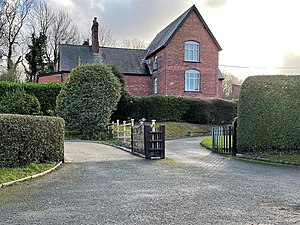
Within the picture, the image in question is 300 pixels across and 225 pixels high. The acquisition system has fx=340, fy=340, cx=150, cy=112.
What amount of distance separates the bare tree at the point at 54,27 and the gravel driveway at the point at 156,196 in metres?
41.7

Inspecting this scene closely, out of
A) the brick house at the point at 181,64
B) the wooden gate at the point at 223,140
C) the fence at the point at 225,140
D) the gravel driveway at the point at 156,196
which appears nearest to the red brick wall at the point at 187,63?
the brick house at the point at 181,64

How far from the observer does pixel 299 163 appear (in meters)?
11.0

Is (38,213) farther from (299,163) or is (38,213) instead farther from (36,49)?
(36,49)

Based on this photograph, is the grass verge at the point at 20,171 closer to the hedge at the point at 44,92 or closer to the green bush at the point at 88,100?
the green bush at the point at 88,100

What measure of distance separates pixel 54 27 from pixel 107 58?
1878 cm

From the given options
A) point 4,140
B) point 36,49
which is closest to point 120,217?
point 4,140

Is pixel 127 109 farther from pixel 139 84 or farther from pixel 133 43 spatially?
pixel 133 43

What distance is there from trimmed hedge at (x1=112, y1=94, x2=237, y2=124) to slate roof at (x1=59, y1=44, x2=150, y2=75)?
939 cm

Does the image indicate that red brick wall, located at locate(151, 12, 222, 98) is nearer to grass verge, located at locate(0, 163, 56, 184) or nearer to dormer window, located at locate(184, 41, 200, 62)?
dormer window, located at locate(184, 41, 200, 62)

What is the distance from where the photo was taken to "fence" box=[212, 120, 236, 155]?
553 inches

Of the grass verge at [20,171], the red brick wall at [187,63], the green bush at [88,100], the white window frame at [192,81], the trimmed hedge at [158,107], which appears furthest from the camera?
the white window frame at [192,81]

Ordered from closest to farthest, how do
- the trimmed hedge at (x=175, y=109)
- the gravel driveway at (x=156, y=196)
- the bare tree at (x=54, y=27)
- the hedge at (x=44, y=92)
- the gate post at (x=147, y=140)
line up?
the gravel driveway at (x=156, y=196) → the gate post at (x=147, y=140) → the hedge at (x=44, y=92) → the trimmed hedge at (x=175, y=109) → the bare tree at (x=54, y=27)

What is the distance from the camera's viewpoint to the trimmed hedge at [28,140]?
29.2ft

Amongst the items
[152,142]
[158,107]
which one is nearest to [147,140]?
[152,142]
